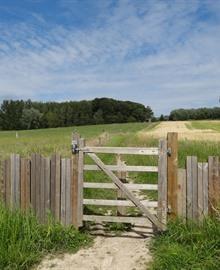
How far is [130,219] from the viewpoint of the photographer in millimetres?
6586

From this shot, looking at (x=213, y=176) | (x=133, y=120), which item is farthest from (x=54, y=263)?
(x=133, y=120)

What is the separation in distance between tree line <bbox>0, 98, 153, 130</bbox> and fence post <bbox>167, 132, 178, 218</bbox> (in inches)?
3581

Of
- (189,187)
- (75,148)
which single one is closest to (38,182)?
(75,148)

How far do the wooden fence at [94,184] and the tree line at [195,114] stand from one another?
11210cm

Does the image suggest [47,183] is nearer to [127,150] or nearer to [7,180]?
[7,180]

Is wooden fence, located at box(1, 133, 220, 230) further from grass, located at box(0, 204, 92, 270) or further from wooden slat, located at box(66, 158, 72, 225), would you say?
grass, located at box(0, 204, 92, 270)

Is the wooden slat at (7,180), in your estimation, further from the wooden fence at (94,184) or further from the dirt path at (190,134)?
the dirt path at (190,134)

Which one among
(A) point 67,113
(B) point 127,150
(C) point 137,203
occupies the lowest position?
(C) point 137,203

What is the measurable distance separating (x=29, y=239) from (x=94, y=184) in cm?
149

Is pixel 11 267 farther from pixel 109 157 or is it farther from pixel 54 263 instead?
pixel 109 157

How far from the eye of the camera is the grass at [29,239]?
5.29 m

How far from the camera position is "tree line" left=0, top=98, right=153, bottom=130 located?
97.0 meters

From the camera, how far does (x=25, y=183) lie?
6750 mm

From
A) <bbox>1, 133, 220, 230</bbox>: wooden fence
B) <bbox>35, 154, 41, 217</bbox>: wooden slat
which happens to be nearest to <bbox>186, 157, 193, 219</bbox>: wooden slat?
<bbox>1, 133, 220, 230</bbox>: wooden fence
